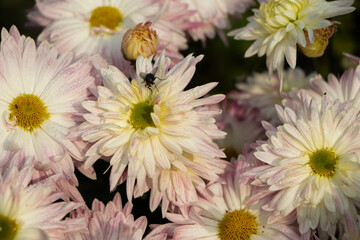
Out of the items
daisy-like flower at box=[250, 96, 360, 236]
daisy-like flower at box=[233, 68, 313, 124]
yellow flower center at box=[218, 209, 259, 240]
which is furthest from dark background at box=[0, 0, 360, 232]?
daisy-like flower at box=[250, 96, 360, 236]

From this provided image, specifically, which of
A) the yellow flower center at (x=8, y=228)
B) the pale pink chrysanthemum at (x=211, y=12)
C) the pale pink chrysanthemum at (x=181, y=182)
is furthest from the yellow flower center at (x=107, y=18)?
the yellow flower center at (x=8, y=228)

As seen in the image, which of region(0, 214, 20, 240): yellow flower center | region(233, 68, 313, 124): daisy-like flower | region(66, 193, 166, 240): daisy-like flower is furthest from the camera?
region(233, 68, 313, 124): daisy-like flower

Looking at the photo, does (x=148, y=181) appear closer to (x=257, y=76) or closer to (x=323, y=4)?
(x=323, y=4)

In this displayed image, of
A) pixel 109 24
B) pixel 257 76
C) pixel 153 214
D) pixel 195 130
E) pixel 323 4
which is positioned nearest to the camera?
pixel 195 130

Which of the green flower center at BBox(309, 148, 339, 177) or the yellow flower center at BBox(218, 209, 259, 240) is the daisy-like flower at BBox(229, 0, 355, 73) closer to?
the green flower center at BBox(309, 148, 339, 177)

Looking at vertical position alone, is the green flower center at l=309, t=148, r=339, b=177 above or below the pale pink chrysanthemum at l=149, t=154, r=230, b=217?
above

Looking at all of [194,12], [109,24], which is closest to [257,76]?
[194,12]

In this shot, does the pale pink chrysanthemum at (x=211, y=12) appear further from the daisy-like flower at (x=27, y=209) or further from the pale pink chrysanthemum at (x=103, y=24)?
the daisy-like flower at (x=27, y=209)
